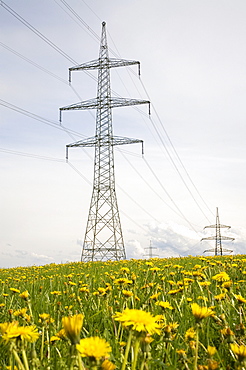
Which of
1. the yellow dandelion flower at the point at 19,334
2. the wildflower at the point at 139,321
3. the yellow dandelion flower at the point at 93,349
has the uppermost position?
the wildflower at the point at 139,321

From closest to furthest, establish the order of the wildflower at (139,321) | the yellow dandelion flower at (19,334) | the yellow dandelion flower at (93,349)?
the yellow dandelion flower at (93,349), the wildflower at (139,321), the yellow dandelion flower at (19,334)

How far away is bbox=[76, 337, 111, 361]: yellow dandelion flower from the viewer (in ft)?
2.92

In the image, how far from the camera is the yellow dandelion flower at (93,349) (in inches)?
35.0

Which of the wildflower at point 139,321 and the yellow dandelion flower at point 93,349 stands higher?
the wildflower at point 139,321

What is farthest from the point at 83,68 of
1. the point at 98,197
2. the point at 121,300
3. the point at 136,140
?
the point at 121,300

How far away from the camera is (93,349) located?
90cm

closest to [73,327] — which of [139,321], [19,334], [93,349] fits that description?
[93,349]

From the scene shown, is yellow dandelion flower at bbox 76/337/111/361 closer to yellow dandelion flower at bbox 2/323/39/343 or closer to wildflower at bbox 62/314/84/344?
wildflower at bbox 62/314/84/344

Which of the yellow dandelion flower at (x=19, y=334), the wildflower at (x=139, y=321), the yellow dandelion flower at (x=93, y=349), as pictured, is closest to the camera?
the yellow dandelion flower at (x=93, y=349)

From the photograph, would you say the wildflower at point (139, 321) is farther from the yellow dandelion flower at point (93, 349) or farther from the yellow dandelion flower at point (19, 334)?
the yellow dandelion flower at point (19, 334)

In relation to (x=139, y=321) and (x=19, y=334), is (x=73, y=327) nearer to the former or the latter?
(x=139, y=321)

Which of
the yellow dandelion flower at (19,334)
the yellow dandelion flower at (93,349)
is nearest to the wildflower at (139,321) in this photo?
the yellow dandelion flower at (93,349)

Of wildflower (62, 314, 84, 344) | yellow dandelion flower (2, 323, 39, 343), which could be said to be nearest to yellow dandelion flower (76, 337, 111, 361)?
wildflower (62, 314, 84, 344)

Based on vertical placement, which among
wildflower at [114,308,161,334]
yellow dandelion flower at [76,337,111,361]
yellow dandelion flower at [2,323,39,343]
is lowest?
yellow dandelion flower at [2,323,39,343]
